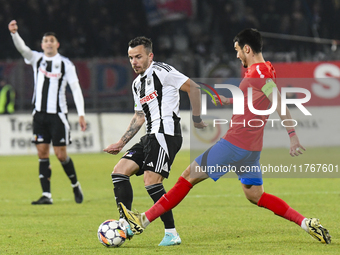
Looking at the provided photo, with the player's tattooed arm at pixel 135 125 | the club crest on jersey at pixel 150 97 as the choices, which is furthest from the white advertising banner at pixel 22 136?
the club crest on jersey at pixel 150 97

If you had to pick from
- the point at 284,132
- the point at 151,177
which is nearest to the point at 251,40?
the point at 151,177

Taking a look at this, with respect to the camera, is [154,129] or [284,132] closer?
[154,129]

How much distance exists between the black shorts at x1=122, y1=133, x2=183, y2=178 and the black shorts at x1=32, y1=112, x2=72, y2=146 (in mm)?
3173

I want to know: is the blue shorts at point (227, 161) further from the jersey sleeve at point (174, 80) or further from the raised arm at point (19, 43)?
the raised arm at point (19, 43)

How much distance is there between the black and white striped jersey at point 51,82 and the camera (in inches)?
334

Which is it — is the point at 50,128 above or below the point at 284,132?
above

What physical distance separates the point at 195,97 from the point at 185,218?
6.29 feet

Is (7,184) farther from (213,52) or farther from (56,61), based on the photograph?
(213,52)

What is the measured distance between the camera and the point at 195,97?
5.50 metres

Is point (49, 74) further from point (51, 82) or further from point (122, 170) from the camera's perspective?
point (122, 170)

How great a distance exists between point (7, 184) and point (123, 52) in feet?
36.8

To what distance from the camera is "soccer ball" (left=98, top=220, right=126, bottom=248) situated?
5086 millimetres

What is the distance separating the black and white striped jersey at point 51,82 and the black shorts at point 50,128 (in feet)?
0.28

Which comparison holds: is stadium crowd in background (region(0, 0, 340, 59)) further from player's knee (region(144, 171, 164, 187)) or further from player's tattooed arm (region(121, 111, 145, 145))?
player's knee (region(144, 171, 164, 187))
